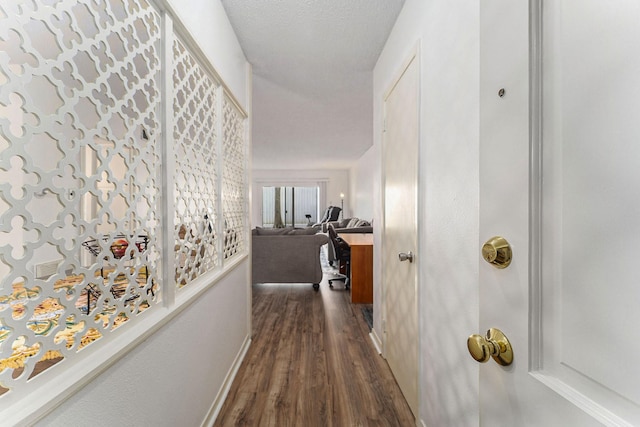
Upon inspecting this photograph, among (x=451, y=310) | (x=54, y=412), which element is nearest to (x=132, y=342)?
(x=54, y=412)

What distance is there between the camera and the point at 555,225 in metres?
0.45

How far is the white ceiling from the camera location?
6.04 feet

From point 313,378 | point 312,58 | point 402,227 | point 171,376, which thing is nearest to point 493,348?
point 171,376

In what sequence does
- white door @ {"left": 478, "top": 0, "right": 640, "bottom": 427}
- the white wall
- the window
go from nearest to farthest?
white door @ {"left": 478, "top": 0, "right": 640, "bottom": 427} < the white wall < the window

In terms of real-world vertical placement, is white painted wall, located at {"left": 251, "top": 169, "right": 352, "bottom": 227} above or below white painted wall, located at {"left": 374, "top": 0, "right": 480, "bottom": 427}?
above

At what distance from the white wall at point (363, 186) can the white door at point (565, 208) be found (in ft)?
18.0

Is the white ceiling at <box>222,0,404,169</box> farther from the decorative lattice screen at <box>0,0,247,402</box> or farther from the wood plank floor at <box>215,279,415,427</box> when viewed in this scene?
the wood plank floor at <box>215,279,415,427</box>

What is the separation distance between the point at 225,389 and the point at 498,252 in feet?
6.14

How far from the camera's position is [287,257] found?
4.25m

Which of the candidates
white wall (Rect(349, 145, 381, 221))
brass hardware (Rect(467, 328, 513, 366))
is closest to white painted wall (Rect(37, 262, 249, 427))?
brass hardware (Rect(467, 328, 513, 366))

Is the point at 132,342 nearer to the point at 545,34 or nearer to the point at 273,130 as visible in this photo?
the point at 545,34

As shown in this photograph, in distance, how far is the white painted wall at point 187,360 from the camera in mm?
815

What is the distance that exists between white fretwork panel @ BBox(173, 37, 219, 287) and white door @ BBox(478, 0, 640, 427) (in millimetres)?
1217

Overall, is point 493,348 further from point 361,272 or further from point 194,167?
point 361,272
